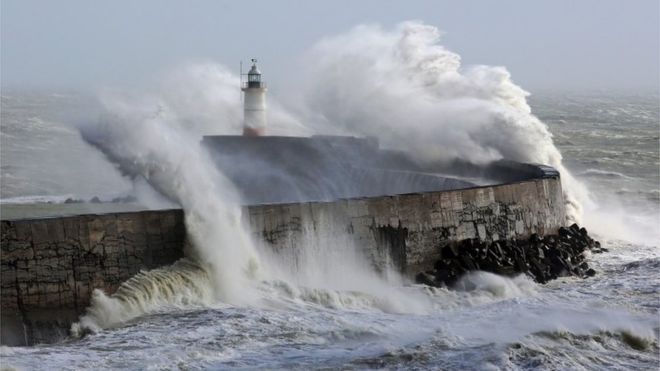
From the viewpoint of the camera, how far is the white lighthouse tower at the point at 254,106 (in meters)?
16.6

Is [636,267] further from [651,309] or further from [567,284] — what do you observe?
[651,309]

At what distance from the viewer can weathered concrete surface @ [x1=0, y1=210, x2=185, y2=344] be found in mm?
8195

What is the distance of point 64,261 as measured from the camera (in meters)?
8.54

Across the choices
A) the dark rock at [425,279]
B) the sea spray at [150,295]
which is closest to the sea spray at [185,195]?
the sea spray at [150,295]

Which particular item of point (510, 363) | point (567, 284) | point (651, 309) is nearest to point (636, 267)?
point (567, 284)

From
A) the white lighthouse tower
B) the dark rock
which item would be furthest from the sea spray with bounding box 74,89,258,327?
the white lighthouse tower

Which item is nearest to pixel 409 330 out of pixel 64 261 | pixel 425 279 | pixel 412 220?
pixel 425 279

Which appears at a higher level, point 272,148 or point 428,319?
point 272,148

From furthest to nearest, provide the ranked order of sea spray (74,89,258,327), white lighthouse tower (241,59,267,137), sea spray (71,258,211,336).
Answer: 1. white lighthouse tower (241,59,267,137)
2. sea spray (74,89,258,327)
3. sea spray (71,258,211,336)

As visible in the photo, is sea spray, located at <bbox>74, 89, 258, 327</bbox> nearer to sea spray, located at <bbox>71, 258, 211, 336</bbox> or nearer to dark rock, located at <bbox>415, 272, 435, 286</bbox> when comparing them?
sea spray, located at <bbox>71, 258, 211, 336</bbox>

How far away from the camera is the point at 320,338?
816 cm

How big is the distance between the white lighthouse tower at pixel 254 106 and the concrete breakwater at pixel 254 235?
506cm

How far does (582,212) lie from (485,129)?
198cm

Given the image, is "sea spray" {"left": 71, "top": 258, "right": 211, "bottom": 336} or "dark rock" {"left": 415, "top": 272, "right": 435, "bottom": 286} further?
"dark rock" {"left": 415, "top": 272, "right": 435, "bottom": 286}
